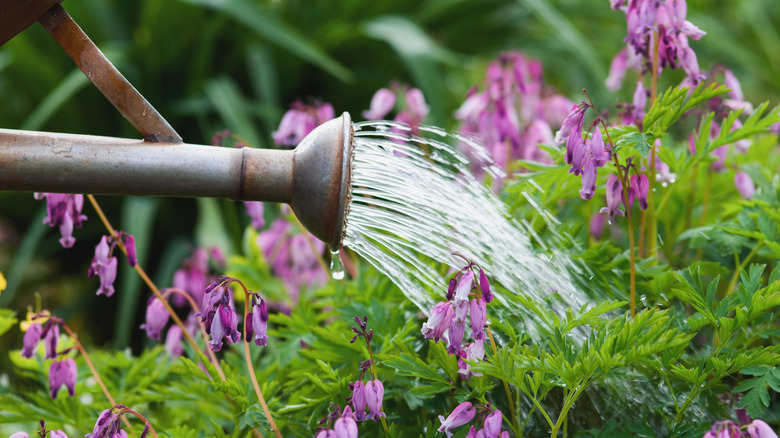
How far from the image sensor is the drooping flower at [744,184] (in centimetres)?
204

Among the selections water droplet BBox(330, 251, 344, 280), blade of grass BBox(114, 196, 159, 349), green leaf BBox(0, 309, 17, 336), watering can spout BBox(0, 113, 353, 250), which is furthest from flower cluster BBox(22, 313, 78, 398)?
blade of grass BBox(114, 196, 159, 349)

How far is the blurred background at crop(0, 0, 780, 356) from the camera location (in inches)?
182

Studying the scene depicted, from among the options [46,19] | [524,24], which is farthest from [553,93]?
[524,24]

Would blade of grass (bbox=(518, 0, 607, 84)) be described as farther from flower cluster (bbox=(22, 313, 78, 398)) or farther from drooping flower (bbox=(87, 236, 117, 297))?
flower cluster (bbox=(22, 313, 78, 398))

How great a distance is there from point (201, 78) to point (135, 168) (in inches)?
154

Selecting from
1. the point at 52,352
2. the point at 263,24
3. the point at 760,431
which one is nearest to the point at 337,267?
the point at 52,352

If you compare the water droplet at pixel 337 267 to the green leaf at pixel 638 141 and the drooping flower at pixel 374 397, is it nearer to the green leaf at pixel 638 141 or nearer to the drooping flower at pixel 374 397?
the drooping flower at pixel 374 397

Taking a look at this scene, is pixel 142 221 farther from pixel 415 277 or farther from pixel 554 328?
pixel 554 328

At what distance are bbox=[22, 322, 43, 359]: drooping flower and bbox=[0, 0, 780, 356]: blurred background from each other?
231 centimetres

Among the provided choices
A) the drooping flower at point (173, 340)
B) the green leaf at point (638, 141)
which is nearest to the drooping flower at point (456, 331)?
the green leaf at point (638, 141)

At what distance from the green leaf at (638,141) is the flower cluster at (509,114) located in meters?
0.88

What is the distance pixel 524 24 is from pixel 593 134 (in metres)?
5.23

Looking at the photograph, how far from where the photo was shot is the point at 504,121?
2.53 meters

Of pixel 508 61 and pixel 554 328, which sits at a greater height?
pixel 508 61
